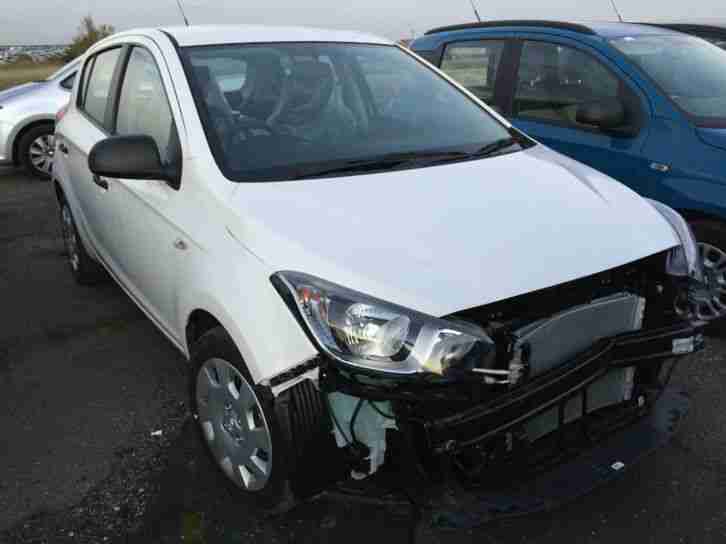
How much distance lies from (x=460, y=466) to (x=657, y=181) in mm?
2415

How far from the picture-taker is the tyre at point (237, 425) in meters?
2.16

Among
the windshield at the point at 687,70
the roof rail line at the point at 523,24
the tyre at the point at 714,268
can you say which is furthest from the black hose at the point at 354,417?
the roof rail line at the point at 523,24

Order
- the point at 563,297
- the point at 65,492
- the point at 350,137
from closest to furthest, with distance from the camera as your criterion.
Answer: the point at 563,297, the point at 65,492, the point at 350,137

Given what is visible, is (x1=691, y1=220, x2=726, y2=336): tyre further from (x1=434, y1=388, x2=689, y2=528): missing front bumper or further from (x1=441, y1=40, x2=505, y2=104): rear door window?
(x1=441, y1=40, x2=505, y2=104): rear door window

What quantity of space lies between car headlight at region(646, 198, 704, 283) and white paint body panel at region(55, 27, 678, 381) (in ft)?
0.24

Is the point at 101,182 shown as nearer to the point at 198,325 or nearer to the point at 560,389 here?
the point at 198,325

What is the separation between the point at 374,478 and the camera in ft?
6.87

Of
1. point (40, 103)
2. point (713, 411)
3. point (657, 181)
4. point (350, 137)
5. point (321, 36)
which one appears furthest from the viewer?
point (40, 103)

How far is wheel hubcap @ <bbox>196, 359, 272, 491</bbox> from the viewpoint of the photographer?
2.25 m

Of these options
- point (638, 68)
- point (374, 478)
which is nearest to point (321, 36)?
point (638, 68)

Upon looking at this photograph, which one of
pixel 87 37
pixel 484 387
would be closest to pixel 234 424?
pixel 484 387

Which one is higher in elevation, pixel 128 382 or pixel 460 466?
pixel 460 466

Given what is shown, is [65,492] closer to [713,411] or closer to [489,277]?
[489,277]

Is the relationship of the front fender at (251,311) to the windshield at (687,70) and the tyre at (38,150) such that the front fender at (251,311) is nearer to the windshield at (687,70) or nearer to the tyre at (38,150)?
the windshield at (687,70)
